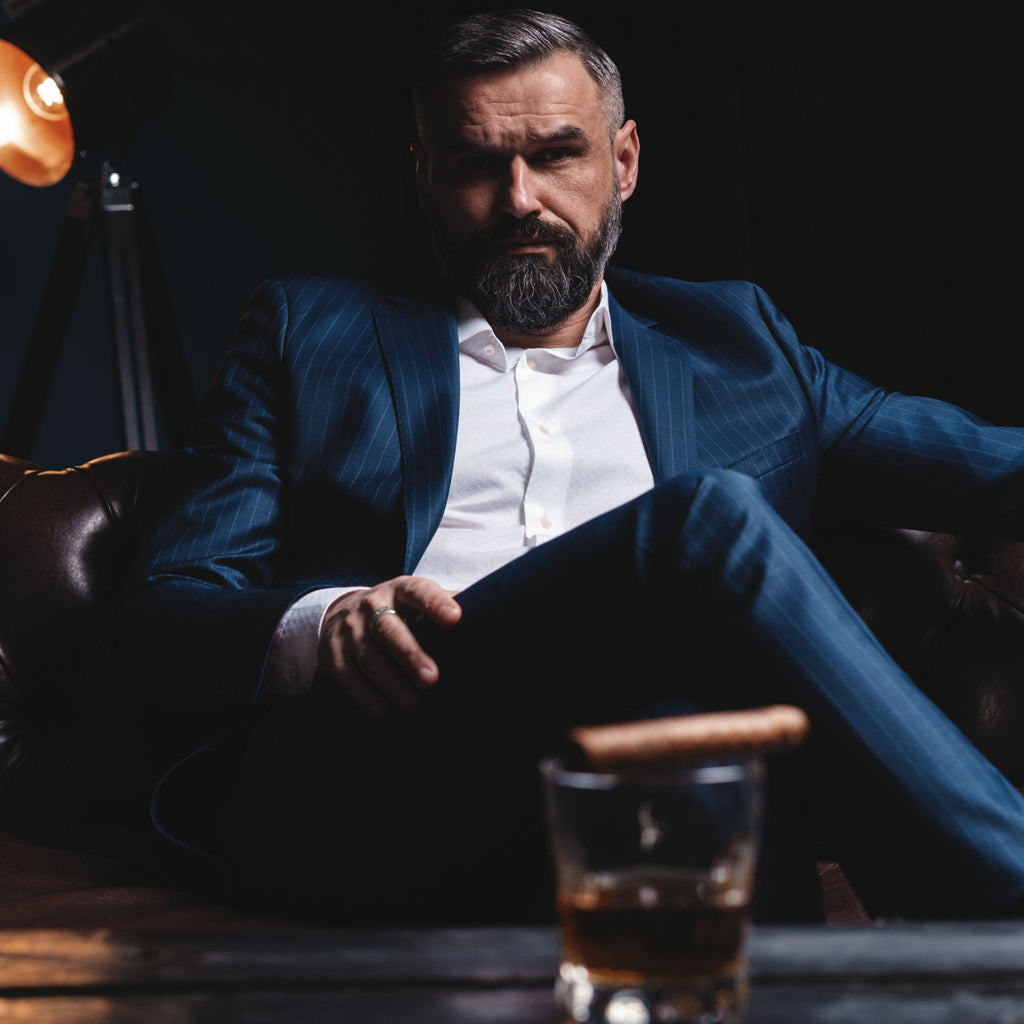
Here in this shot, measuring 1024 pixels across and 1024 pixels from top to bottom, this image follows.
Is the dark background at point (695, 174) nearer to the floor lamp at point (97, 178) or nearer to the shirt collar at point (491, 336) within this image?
the floor lamp at point (97, 178)

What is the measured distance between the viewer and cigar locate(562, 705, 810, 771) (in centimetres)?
42

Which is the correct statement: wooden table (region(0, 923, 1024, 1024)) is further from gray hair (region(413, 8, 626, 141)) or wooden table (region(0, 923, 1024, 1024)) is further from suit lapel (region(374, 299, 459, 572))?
gray hair (region(413, 8, 626, 141))

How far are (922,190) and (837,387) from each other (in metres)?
2.35

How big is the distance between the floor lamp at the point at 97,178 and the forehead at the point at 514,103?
0.82 meters

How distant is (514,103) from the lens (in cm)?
152

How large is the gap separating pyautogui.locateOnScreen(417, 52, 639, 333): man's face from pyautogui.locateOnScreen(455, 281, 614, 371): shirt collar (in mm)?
24

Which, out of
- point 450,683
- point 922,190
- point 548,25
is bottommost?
point 922,190

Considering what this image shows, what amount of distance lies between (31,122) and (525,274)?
111 centimetres

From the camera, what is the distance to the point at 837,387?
1.56m

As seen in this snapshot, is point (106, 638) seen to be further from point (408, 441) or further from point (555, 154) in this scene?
point (555, 154)

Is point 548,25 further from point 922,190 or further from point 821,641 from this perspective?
point 922,190

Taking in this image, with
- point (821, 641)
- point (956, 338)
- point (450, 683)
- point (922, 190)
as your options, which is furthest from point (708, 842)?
point (922, 190)

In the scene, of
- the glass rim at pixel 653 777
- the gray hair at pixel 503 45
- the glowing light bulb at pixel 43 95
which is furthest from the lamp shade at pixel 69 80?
the glass rim at pixel 653 777

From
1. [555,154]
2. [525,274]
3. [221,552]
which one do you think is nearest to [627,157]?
[555,154]
